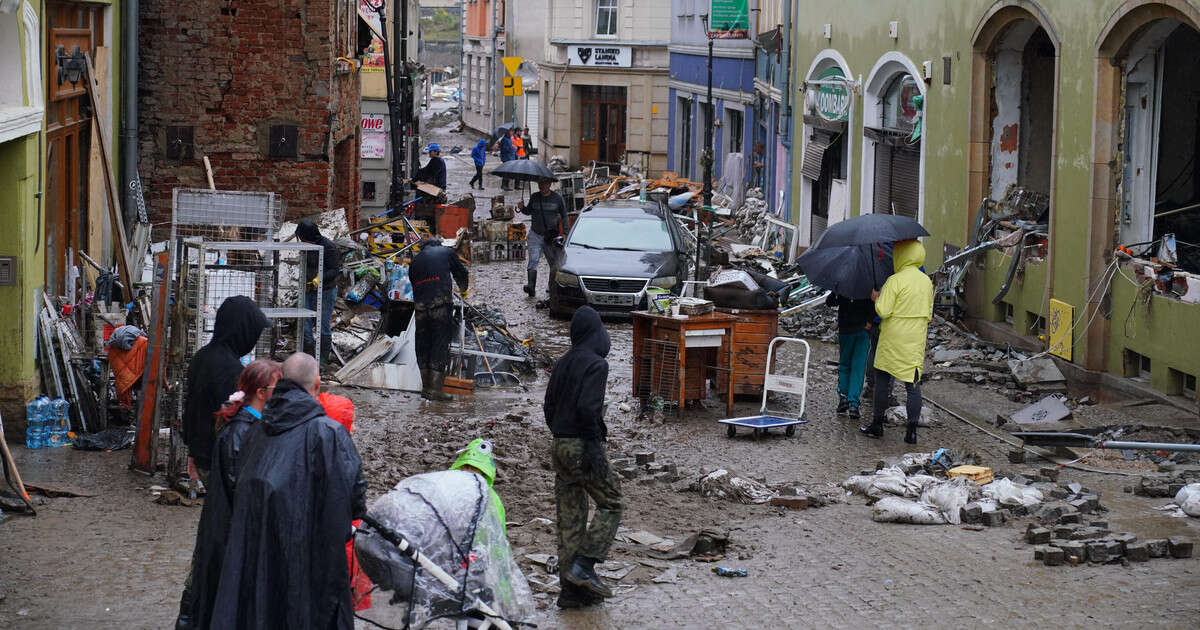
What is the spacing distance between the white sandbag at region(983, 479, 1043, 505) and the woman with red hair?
5.28 m

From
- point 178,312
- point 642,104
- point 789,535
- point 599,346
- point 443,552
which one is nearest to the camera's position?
point 443,552

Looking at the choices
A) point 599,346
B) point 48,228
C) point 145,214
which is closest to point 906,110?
point 145,214

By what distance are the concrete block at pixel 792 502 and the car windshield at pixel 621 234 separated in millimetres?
10391

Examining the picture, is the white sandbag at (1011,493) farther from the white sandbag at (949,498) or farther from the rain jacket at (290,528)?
the rain jacket at (290,528)

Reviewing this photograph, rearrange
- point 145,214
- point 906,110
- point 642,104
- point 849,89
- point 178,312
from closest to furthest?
point 178,312 < point 145,214 < point 906,110 < point 849,89 < point 642,104

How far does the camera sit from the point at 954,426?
13031 millimetres

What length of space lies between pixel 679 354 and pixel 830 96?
43.3 ft

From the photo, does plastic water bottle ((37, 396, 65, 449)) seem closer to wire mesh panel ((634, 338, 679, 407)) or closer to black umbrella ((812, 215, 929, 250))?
wire mesh panel ((634, 338, 679, 407))

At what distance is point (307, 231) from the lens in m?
14.2

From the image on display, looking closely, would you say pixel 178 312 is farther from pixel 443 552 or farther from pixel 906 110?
pixel 906 110

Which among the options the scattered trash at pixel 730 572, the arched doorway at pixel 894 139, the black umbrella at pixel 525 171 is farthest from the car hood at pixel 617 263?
the scattered trash at pixel 730 572

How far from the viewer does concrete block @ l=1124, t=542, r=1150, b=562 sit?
8312 millimetres

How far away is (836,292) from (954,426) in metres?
1.65

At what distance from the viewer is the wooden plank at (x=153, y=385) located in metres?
10.0
